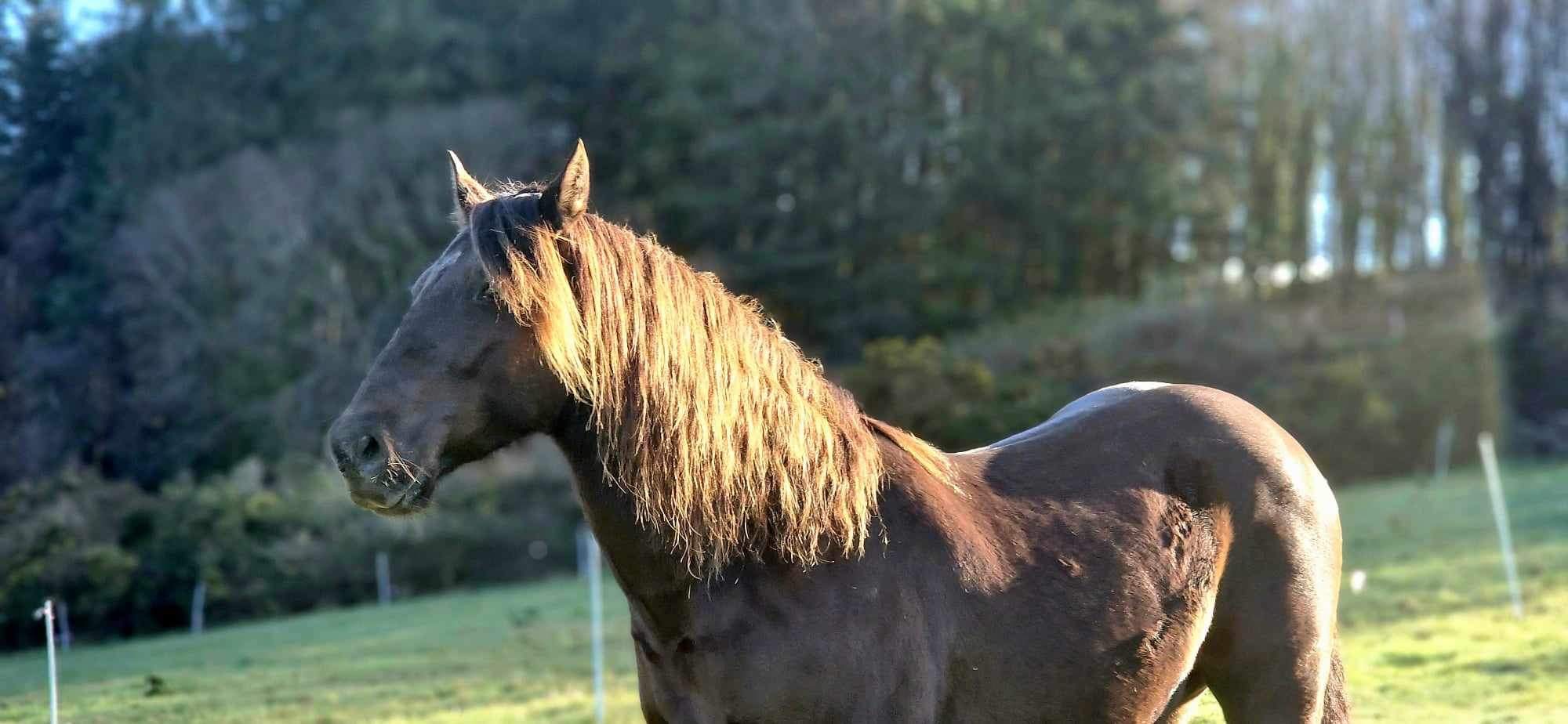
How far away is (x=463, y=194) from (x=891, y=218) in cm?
2342

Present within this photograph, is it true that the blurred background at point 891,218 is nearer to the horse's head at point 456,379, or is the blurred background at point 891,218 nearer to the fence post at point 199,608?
the fence post at point 199,608

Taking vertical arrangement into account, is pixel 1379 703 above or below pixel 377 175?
below

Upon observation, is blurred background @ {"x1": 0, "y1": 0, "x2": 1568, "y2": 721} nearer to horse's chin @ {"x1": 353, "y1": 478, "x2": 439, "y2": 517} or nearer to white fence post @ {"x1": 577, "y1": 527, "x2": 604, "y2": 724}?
white fence post @ {"x1": 577, "y1": 527, "x2": 604, "y2": 724}

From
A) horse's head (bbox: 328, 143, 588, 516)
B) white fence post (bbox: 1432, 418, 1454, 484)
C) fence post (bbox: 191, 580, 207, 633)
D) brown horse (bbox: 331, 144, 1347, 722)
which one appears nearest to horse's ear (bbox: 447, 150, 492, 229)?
brown horse (bbox: 331, 144, 1347, 722)

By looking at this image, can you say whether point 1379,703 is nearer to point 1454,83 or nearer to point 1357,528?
point 1357,528

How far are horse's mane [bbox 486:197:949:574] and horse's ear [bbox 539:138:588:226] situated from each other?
39 millimetres

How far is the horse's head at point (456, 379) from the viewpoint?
260 cm

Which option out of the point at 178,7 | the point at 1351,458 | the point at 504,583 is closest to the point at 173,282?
the point at 178,7

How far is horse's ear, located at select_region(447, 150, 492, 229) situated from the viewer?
3012 mm

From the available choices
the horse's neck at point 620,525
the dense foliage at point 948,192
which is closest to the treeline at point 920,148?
the dense foliage at point 948,192

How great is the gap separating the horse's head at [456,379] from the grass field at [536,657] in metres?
2.70

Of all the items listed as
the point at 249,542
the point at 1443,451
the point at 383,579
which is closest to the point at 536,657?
the point at 249,542

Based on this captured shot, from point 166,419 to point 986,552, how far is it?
9343 millimetres

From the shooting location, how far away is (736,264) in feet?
80.8
